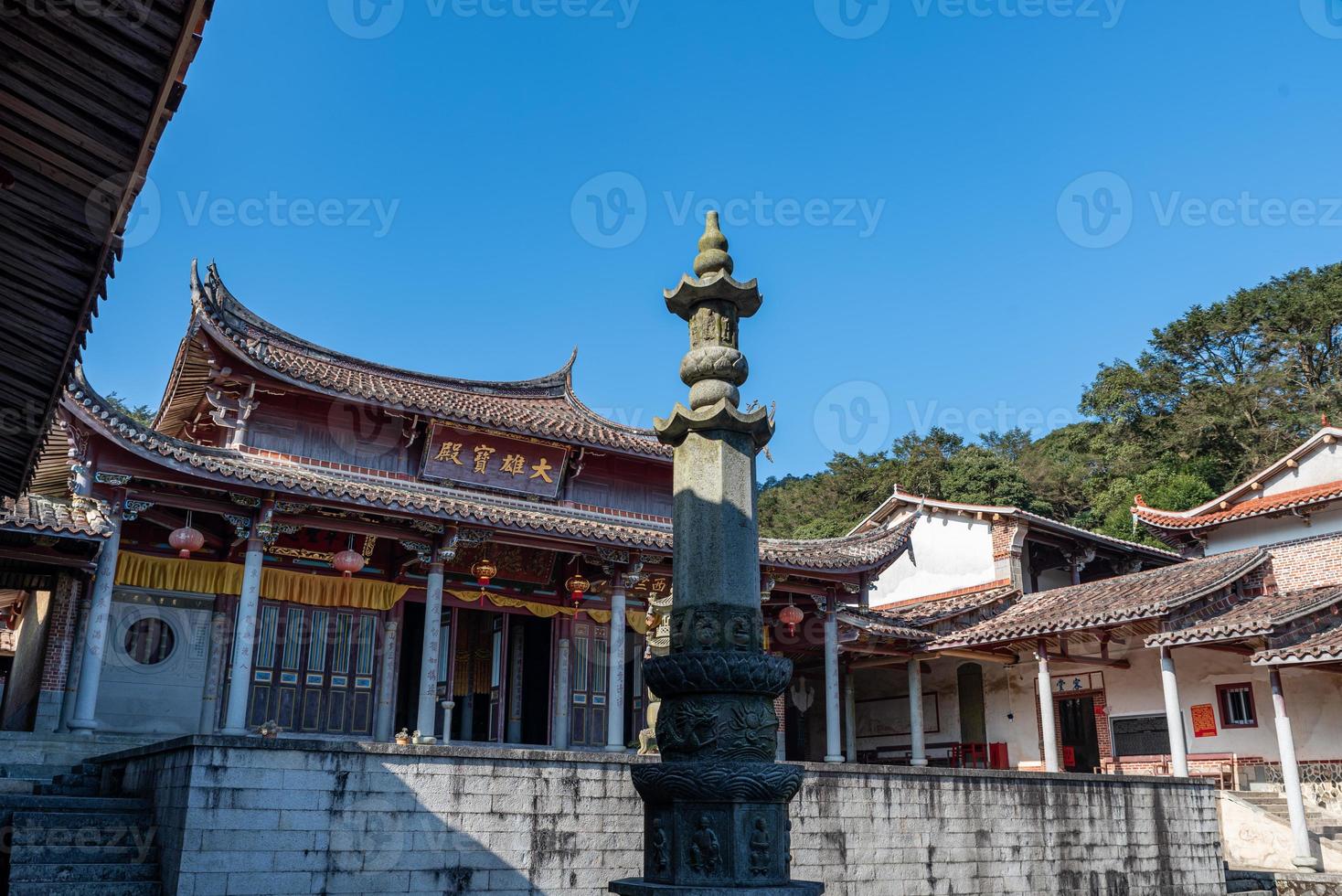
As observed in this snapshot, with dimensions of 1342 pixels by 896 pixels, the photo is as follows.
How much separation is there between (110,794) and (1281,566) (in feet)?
76.0

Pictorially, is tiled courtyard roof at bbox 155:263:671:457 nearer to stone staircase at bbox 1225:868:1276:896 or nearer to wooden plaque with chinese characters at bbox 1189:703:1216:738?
stone staircase at bbox 1225:868:1276:896

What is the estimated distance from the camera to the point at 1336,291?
36938mm

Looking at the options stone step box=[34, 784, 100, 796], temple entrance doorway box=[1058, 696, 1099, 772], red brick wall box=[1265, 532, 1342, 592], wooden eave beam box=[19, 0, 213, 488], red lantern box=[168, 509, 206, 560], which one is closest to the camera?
wooden eave beam box=[19, 0, 213, 488]

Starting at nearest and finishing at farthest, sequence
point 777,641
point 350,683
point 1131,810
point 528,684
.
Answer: point 1131,810 < point 350,683 < point 528,684 < point 777,641

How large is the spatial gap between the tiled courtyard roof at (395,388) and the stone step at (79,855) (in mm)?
8879

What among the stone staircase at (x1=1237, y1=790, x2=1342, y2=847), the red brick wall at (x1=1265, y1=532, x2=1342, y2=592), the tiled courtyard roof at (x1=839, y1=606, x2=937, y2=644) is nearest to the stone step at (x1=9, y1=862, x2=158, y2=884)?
the tiled courtyard roof at (x1=839, y1=606, x2=937, y2=644)

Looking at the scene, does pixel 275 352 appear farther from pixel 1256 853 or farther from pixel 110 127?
pixel 1256 853

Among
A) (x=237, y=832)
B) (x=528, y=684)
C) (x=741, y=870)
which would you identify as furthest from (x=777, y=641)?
(x=741, y=870)

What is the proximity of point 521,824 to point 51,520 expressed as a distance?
7.33 m

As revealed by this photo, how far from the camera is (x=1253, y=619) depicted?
56.0 feet

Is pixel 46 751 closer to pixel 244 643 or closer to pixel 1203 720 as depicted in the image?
pixel 244 643

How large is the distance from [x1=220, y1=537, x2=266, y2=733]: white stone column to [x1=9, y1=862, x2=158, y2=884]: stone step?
17.4 ft

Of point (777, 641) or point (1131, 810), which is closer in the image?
point (1131, 810)

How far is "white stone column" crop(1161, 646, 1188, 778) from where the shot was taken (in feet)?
56.5
